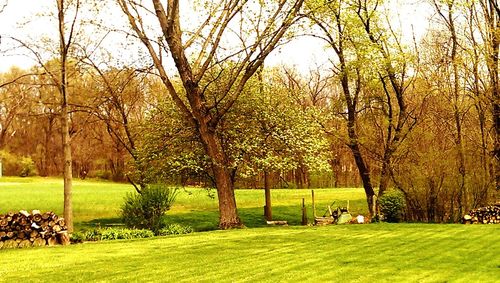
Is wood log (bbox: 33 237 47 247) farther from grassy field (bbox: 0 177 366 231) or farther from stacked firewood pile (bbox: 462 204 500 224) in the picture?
stacked firewood pile (bbox: 462 204 500 224)

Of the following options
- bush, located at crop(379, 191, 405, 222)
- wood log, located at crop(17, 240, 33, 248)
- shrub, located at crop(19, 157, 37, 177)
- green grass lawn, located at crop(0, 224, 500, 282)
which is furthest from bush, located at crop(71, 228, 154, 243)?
shrub, located at crop(19, 157, 37, 177)

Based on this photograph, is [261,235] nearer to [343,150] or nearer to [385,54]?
[385,54]

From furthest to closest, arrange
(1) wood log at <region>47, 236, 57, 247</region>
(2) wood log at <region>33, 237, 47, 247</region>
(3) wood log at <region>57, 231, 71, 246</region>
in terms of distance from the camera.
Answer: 1. (3) wood log at <region>57, 231, 71, 246</region>
2. (1) wood log at <region>47, 236, 57, 247</region>
3. (2) wood log at <region>33, 237, 47, 247</region>

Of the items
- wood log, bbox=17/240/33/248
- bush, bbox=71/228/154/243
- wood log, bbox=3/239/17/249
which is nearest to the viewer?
wood log, bbox=3/239/17/249

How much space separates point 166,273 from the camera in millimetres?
8992

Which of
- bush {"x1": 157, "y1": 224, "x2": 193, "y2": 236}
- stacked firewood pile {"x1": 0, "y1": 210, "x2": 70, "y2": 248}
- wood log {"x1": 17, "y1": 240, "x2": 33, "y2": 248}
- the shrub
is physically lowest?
bush {"x1": 157, "y1": 224, "x2": 193, "y2": 236}

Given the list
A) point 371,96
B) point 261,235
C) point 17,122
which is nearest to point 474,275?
point 261,235

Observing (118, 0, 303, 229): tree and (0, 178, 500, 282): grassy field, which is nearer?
(0, 178, 500, 282): grassy field

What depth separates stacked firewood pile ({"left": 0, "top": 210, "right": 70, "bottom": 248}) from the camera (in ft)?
44.0

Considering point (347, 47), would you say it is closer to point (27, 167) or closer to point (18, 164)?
point (27, 167)

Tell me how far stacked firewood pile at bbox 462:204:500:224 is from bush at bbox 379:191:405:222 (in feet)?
8.11

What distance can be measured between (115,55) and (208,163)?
733cm

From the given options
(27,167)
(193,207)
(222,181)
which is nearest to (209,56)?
(222,181)

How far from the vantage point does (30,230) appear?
44.9 feet
